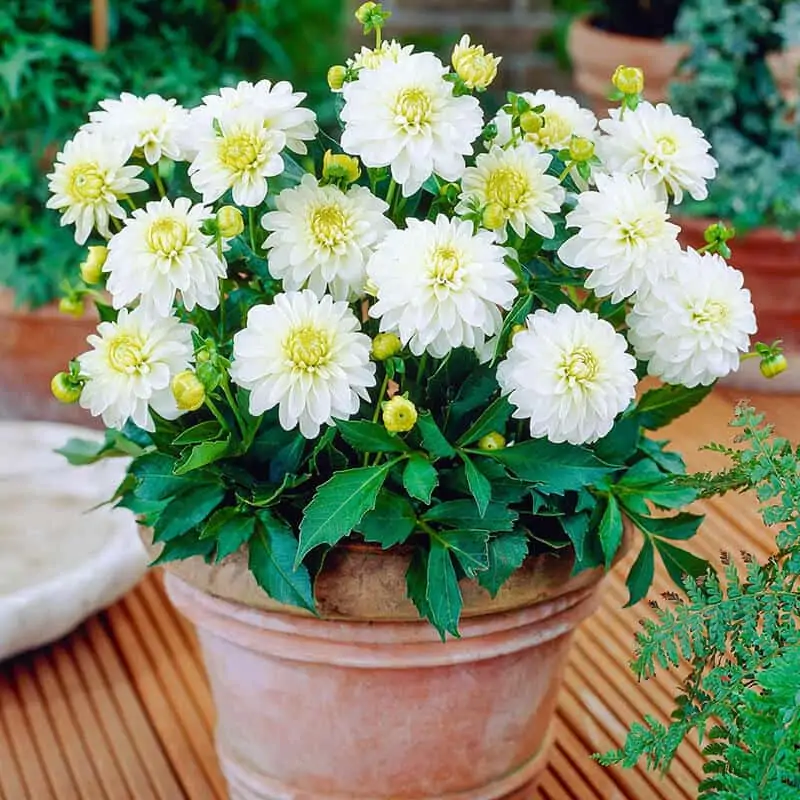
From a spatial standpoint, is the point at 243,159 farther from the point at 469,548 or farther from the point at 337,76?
the point at 469,548

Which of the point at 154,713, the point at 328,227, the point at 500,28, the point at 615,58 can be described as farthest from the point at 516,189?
the point at 500,28

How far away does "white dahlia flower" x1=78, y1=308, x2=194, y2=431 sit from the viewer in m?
0.68

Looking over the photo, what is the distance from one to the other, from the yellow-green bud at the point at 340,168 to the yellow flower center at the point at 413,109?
5 centimetres

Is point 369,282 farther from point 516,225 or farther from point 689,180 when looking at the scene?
point 689,180

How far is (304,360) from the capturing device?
2.14 feet

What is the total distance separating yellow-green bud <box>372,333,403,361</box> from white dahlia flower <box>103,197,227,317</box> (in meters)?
0.09

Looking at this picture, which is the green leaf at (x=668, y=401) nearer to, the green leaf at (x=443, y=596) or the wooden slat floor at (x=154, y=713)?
the green leaf at (x=443, y=596)

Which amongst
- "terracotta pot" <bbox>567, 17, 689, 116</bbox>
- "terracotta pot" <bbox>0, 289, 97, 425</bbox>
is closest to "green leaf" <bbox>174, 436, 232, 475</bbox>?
"terracotta pot" <bbox>0, 289, 97, 425</bbox>

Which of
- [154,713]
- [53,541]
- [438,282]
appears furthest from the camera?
[53,541]

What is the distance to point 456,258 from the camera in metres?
0.65

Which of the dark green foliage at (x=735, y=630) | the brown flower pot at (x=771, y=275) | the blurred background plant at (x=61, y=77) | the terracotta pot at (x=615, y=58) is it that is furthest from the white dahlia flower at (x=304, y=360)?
the terracotta pot at (x=615, y=58)

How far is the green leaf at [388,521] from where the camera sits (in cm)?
70

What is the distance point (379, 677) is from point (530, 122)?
0.33 metres

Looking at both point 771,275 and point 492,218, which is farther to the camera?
point 771,275
